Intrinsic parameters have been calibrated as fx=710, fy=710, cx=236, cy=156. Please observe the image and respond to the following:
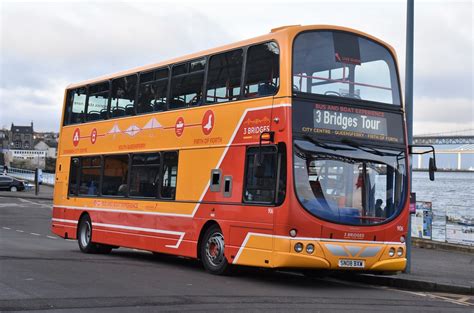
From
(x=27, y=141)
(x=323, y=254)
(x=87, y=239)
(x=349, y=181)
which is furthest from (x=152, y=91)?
(x=27, y=141)

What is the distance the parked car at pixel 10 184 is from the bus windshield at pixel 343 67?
53996 mm

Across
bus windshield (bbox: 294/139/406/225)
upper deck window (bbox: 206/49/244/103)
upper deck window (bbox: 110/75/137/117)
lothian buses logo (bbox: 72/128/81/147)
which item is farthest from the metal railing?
bus windshield (bbox: 294/139/406/225)

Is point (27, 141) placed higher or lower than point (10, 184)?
higher

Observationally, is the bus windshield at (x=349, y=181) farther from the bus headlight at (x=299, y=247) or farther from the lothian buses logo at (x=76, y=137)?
the lothian buses logo at (x=76, y=137)

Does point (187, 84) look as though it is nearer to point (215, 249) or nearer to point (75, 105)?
point (215, 249)

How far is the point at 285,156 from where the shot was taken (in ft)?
39.1

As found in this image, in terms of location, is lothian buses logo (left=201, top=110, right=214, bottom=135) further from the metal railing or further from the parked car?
the metal railing

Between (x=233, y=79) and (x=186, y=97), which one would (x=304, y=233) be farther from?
(x=186, y=97)

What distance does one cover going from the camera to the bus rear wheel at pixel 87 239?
18.7 meters

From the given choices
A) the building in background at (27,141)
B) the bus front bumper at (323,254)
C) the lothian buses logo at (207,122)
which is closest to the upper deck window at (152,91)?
the lothian buses logo at (207,122)

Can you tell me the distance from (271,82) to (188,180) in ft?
10.5

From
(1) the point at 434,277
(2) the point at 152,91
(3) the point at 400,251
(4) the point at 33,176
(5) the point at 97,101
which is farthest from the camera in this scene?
(4) the point at 33,176

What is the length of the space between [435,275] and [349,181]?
3732 mm

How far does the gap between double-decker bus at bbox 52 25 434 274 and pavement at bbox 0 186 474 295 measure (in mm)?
800
